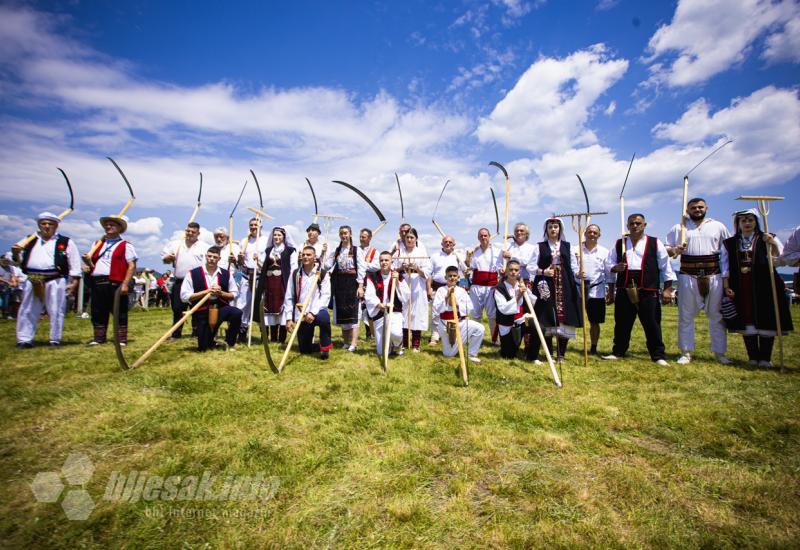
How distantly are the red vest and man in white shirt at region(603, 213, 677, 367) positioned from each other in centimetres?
825

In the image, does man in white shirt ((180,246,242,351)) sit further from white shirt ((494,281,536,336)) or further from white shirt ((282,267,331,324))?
white shirt ((494,281,536,336))

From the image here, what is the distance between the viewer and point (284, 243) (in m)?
6.86

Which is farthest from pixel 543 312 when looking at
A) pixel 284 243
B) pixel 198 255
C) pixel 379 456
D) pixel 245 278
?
pixel 198 255

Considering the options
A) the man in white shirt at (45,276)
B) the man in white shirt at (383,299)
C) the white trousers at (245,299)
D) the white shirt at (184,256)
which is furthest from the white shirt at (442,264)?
the man in white shirt at (45,276)

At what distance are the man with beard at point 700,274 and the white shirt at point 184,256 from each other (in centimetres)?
818

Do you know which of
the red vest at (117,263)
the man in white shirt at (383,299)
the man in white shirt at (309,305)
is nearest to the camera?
the man in white shirt at (309,305)

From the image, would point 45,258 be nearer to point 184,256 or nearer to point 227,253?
point 184,256

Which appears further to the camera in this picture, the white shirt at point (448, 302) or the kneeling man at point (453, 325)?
the white shirt at point (448, 302)

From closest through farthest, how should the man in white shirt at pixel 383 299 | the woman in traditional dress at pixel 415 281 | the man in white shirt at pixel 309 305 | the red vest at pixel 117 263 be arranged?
the man in white shirt at pixel 309 305, the man in white shirt at pixel 383 299, the red vest at pixel 117 263, the woman in traditional dress at pixel 415 281

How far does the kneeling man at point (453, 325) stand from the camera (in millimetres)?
5594

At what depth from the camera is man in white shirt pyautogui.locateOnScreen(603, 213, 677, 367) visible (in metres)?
5.56

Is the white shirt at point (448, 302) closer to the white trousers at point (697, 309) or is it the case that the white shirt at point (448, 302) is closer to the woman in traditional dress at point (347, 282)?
the woman in traditional dress at point (347, 282)

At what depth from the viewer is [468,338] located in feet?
18.5

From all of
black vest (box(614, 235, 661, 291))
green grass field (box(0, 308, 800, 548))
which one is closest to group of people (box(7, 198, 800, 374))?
black vest (box(614, 235, 661, 291))
